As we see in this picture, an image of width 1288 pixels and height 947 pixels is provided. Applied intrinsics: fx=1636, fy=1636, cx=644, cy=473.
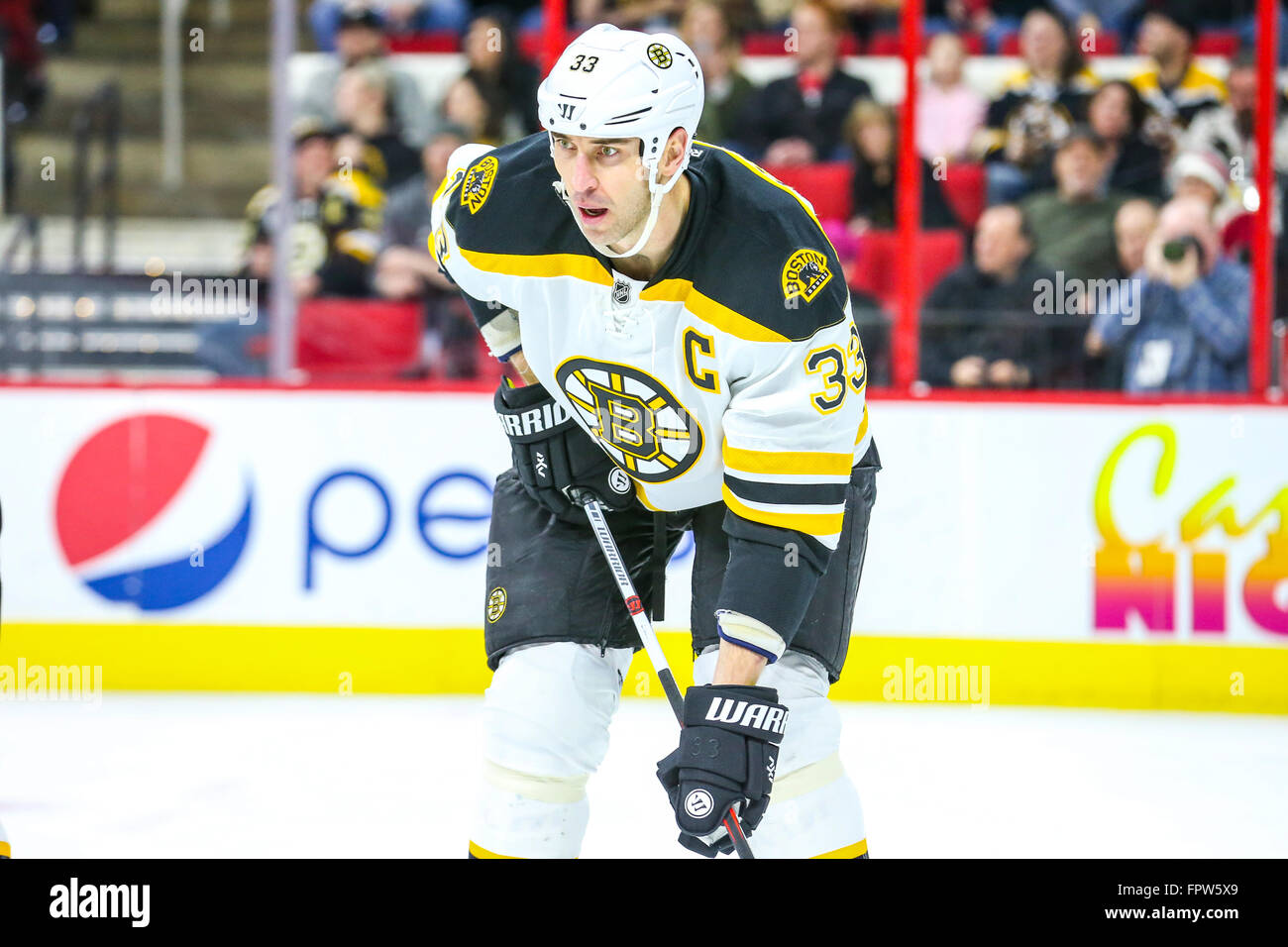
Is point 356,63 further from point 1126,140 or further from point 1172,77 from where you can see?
point 1172,77

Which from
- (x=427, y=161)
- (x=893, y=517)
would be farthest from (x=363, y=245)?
(x=893, y=517)

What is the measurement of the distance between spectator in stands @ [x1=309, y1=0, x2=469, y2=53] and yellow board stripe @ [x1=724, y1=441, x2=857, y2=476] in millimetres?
3705

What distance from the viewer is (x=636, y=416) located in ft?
7.81

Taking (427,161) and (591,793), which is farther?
(427,161)

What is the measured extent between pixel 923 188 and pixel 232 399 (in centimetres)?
226

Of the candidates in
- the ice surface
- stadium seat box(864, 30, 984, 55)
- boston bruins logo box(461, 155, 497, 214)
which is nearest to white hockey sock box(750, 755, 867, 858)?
boston bruins logo box(461, 155, 497, 214)

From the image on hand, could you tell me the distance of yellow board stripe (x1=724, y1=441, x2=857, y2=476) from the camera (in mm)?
2230

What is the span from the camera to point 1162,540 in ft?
15.9

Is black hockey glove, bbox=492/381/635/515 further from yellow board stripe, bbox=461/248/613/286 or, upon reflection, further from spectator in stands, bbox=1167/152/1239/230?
spectator in stands, bbox=1167/152/1239/230

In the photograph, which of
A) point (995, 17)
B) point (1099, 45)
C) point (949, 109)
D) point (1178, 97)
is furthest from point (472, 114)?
point (1178, 97)

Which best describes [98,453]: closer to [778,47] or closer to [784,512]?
[778,47]

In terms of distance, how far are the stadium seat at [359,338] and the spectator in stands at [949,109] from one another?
181 cm

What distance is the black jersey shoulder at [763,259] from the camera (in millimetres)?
2217

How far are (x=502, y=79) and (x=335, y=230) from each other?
0.78 m
